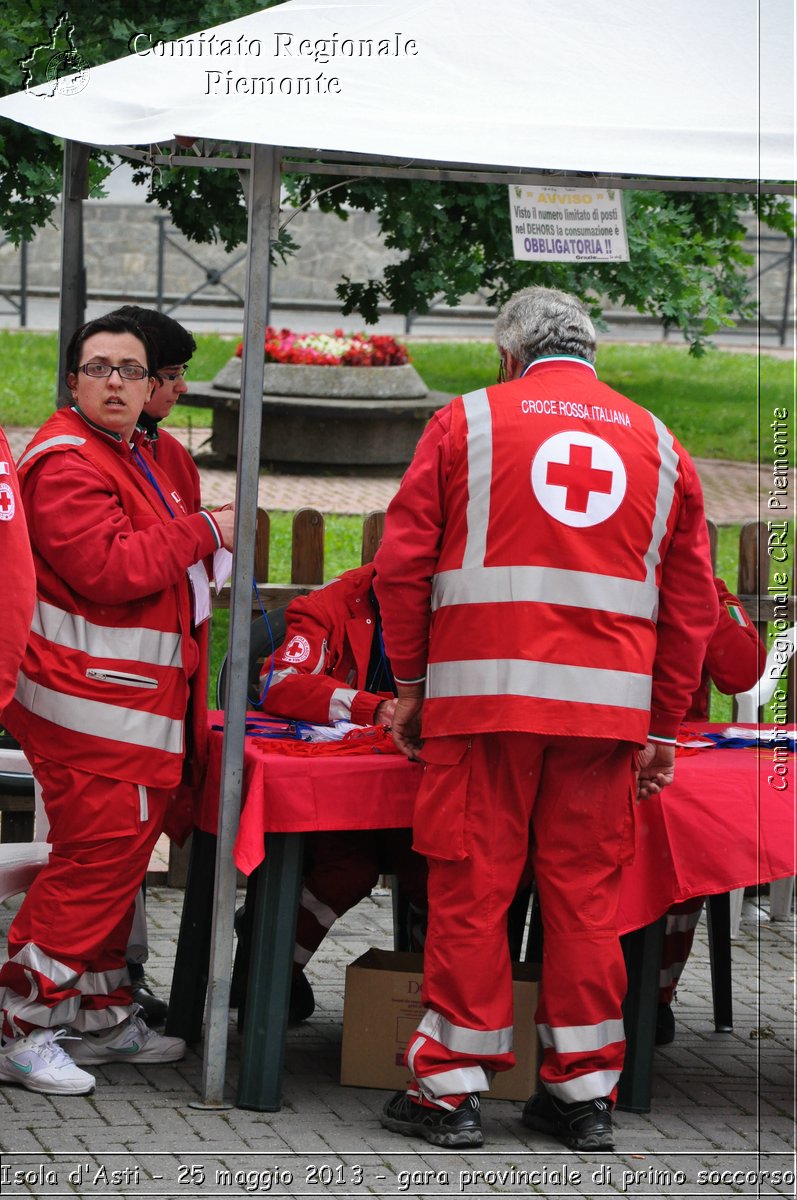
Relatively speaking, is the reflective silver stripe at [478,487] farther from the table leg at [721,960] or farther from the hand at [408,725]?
the table leg at [721,960]

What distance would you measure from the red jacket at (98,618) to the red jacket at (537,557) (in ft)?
1.94

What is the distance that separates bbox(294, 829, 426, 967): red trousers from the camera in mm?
4559

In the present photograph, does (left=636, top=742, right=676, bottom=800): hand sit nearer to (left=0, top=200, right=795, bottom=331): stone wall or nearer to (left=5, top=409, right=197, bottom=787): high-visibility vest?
(left=5, top=409, right=197, bottom=787): high-visibility vest

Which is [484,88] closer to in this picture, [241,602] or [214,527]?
[214,527]

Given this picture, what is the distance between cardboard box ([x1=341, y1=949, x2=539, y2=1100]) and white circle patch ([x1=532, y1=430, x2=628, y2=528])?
4.03 ft

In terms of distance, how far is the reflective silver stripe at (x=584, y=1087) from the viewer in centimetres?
395

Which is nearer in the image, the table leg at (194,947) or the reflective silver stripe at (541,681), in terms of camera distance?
the reflective silver stripe at (541,681)

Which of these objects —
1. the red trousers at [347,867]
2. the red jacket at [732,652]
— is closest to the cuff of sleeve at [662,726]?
the red jacket at [732,652]

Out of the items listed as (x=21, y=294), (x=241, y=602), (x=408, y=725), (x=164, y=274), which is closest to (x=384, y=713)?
(x=408, y=725)

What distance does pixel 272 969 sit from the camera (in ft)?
13.5

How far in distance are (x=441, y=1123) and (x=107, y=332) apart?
213 centimetres

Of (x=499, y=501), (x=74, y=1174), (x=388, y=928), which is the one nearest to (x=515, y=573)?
(x=499, y=501)

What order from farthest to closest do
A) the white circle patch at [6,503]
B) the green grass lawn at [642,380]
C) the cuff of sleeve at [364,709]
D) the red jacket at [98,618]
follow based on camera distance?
the green grass lawn at [642,380] < the cuff of sleeve at [364,709] < the red jacket at [98,618] < the white circle patch at [6,503]

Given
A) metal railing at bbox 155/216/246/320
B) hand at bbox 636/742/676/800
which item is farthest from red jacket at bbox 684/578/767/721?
metal railing at bbox 155/216/246/320
